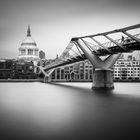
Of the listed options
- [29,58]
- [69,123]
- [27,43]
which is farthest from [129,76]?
[69,123]

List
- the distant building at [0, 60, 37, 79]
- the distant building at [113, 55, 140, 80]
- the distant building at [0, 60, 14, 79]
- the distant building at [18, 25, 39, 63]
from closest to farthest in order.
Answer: the distant building at [0, 60, 37, 79], the distant building at [0, 60, 14, 79], the distant building at [113, 55, 140, 80], the distant building at [18, 25, 39, 63]

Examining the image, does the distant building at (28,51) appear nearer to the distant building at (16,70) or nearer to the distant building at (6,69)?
the distant building at (6,69)

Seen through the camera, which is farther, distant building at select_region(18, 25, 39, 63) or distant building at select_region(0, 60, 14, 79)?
distant building at select_region(18, 25, 39, 63)

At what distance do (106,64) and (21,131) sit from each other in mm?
28069

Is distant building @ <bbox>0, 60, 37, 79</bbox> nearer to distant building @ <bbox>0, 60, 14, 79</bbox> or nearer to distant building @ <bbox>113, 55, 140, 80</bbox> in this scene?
distant building @ <bbox>0, 60, 14, 79</bbox>

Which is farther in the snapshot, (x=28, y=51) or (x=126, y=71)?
(x=28, y=51)

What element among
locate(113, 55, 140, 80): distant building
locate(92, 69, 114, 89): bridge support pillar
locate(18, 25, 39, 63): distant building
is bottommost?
locate(92, 69, 114, 89): bridge support pillar

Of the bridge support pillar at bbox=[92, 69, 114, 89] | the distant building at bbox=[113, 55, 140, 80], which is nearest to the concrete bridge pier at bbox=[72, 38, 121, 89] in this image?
the bridge support pillar at bbox=[92, 69, 114, 89]

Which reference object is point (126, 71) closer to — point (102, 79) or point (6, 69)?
point (6, 69)

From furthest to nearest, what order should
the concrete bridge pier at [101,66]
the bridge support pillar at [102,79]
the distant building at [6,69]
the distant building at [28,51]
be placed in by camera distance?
the distant building at [28,51] → the distant building at [6,69] → the bridge support pillar at [102,79] → the concrete bridge pier at [101,66]

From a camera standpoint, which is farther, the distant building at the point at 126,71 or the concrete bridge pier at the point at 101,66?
the distant building at the point at 126,71

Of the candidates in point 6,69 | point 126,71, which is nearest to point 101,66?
point 126,71

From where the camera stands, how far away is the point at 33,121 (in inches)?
499

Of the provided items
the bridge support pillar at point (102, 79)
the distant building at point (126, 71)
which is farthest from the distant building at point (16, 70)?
the bridge support pillar at point (102, 79)
